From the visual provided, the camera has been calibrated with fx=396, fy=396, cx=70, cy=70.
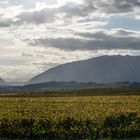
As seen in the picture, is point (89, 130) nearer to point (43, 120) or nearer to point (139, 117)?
point (43, 120)

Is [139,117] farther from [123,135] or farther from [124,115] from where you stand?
[123,135]

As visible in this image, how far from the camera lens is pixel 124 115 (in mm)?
37562

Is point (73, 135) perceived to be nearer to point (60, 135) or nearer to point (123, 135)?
point (60, 135)

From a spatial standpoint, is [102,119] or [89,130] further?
[102,119]

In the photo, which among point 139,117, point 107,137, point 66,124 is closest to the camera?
point 107,137

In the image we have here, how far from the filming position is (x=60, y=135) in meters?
32.6

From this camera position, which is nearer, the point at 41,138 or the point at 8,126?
the point at 41,138

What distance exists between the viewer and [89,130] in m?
32.8

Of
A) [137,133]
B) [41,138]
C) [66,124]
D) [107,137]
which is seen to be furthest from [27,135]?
[137,133]

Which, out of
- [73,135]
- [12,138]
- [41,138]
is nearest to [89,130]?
[73,135]

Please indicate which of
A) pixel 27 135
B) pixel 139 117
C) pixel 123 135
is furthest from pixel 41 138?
pixel 139 117

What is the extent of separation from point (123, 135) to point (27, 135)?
317 inches

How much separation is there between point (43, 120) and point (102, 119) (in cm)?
526

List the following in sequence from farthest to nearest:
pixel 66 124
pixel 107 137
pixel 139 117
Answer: pixel 139 117, pixel 66 124, pixel 107 137
